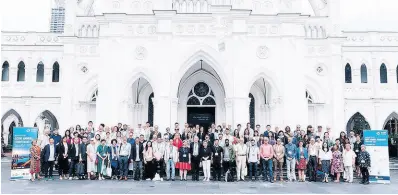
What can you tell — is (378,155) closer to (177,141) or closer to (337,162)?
(337,162)

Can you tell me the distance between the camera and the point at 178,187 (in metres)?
12.6

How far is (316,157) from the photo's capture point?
14469 millimetres

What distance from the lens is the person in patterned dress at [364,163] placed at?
1412 cm

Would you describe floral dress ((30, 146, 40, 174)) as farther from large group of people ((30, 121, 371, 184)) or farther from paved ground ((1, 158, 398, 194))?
paved ground ((1, 158, 398, 194))

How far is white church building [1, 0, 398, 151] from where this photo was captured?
66.5 ft

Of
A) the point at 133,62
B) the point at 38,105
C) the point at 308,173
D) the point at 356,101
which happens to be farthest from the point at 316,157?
the point at 38,105

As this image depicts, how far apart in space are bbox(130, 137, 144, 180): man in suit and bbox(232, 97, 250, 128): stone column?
22.5 feet

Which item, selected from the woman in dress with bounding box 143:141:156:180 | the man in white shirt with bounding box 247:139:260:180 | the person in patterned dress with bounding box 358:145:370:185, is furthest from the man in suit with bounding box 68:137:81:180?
the person in patterned dress with bounding box 358:145:370:185

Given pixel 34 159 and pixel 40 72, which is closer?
pixel 34 159

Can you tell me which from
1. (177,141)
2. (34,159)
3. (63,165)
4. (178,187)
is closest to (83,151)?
(63,165)

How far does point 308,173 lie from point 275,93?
6.55 m

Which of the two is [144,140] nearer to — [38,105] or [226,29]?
[226,29]

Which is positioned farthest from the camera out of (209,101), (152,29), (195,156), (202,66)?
(209,101)

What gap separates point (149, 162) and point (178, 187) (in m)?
2.10
